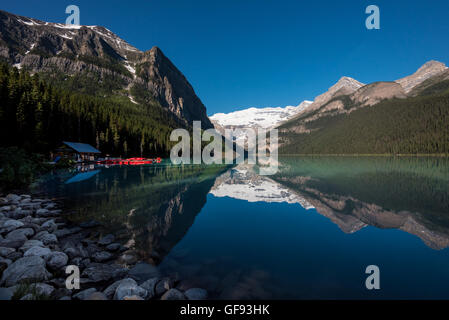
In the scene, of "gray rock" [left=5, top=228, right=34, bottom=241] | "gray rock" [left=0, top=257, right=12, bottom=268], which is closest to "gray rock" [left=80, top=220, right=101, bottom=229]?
"gray rock" [left=5, top=228, right=34, bottom=241]

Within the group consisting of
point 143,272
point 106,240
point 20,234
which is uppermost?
point 20,234

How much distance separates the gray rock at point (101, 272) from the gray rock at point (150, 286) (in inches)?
50.4

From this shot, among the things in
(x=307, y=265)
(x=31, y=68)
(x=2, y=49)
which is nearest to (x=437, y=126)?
(x=307, y=265)

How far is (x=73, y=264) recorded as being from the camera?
7203 millimetres

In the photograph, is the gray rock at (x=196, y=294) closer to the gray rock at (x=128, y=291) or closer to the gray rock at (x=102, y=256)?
the gray rock at (x=128, y=291)

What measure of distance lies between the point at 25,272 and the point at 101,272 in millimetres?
1917

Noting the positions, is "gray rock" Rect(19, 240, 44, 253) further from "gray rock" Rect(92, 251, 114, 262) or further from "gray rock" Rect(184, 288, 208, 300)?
"gray rock" Rect(184, 288, 208, 300)

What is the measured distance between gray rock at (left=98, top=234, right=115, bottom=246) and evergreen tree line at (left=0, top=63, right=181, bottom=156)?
44860mm

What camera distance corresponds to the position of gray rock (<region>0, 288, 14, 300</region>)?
15.7 feet

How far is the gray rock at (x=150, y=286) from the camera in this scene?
18.8 feet

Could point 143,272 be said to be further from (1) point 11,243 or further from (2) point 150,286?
(1) point 11,243

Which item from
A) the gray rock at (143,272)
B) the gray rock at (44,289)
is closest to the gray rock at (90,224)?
the gray rock at (143,272)

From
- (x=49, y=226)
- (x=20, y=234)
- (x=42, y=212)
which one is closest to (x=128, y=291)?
(x=20, y=234)
